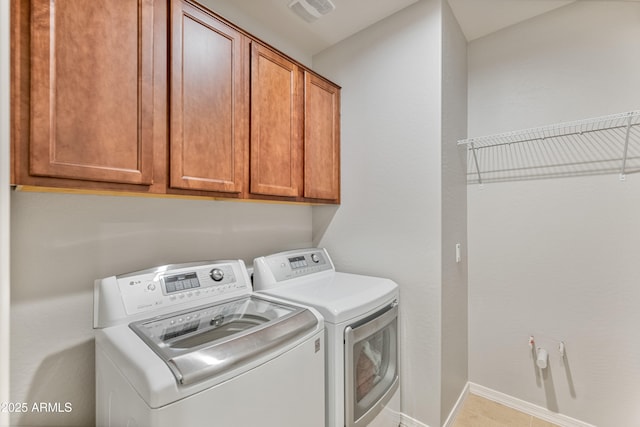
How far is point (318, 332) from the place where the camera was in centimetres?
119

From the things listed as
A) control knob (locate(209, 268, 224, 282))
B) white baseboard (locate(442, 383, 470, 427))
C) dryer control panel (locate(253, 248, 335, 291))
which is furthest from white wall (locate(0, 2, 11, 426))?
white baseboard (locate(442, 383, 470, 427))

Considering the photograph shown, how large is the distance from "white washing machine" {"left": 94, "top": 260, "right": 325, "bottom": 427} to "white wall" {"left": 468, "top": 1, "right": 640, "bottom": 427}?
1.48 metres

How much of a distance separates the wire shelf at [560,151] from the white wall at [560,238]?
68mm

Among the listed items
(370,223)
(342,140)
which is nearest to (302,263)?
(370,223)

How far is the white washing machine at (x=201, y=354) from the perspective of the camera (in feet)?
2.58

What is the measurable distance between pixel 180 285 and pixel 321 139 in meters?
1.22

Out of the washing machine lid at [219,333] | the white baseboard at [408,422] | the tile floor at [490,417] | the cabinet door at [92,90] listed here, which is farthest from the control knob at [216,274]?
the tile floor at [490,417]

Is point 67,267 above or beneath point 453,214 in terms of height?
beneath

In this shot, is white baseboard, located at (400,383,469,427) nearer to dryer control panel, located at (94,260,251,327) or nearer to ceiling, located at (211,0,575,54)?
dryer control panel, located at (94,260,251,327)

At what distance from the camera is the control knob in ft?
4.66

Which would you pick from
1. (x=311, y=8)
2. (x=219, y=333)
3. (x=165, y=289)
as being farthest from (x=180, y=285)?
(x=311, y=8)

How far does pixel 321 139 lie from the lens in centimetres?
192

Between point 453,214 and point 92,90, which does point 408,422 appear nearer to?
point 453,214

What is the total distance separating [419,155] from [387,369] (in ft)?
4.13
